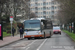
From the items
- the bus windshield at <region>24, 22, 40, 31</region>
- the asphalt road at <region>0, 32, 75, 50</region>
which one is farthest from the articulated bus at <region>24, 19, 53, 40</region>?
the asphalt road at <region>0, 32, 75, 50</region>

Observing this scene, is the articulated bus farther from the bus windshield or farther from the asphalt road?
the asphalt road

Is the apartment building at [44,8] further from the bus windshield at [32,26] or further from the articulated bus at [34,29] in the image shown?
the bus windshield at [32,26]

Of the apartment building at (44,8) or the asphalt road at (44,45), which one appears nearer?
the asphalt road at (44,45)

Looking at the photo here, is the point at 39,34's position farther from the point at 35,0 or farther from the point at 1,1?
the point at 35,0

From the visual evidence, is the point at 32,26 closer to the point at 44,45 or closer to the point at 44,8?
the point at 44,45

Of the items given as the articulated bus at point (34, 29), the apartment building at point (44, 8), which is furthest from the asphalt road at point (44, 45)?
the apartment building at point (44, 8)

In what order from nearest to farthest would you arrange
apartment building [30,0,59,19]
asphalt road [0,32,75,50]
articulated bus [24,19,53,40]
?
asphalt road [0,32,75,50], articulated bus [24,19,53,40], apartment building [30,0,59,19]

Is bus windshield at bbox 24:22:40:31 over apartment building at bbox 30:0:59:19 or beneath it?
beneath

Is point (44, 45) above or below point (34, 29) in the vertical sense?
below

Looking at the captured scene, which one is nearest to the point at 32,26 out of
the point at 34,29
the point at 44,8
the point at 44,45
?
the point at 34,29

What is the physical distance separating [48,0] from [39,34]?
9819 centimetres

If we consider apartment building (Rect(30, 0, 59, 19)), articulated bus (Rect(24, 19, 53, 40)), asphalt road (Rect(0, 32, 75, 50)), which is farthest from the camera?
apartment building (Rect(30, 0, 59, 19))

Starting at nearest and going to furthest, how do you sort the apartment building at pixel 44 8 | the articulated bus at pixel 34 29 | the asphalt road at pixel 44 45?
1. the asphalt road at pixel 44 45
2. the articulated bus at pixel 34 29
3. the apartment building at pixel 44 8

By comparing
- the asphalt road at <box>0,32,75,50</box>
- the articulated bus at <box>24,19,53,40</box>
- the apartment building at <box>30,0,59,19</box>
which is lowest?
the asphalt road at <box>0,32,75,50</box>
